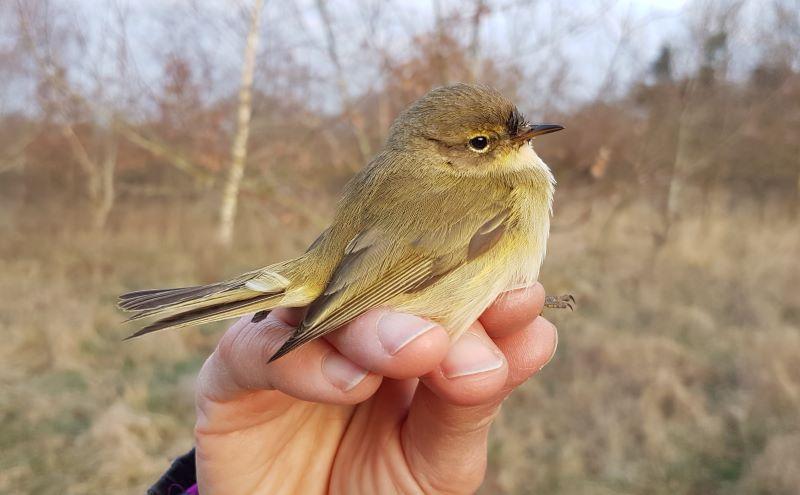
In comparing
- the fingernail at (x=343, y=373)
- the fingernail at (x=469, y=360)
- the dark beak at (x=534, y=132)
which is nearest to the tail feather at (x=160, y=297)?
the fingernail at (x=343, y=373)

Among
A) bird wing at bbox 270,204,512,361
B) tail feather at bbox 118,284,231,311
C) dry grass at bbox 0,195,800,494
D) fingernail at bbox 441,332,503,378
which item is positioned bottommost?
dry grass at bbox 0,195,800,494

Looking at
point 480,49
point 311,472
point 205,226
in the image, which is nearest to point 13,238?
point 205,226

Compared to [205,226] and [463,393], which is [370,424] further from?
[205,226]

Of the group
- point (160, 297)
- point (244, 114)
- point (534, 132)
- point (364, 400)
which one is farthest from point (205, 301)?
point (244, 114)

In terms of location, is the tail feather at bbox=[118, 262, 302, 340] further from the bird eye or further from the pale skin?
the bird eye

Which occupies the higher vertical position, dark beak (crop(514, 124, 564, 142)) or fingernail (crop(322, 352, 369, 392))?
dark beak (crop(514, 124, 564, 142))

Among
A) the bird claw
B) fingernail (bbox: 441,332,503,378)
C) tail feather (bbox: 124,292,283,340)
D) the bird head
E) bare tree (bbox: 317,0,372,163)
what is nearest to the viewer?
tail feather (bbox: 124,292,283,340)

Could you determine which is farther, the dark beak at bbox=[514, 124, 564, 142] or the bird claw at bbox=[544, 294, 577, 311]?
the bird claw at bbox=[544, 294, 577, 311]

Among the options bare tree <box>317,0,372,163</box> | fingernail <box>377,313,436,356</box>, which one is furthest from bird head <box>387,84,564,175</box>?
bare tree <box>317,0,372,163</box>
